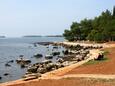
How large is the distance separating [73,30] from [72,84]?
12751cm

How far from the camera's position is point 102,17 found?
136 meters

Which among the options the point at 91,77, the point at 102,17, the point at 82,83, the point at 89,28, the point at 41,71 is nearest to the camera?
the point at 82,83

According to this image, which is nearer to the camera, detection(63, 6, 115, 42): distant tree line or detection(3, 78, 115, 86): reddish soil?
detection(3, 78, 115, 86): reddish soil

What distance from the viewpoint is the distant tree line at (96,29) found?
123000 millimetres

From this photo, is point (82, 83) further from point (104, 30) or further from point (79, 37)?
point (79, 37)

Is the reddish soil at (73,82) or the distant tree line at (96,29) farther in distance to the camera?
the distant tree line at (96,29)

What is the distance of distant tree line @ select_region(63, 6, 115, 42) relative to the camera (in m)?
123

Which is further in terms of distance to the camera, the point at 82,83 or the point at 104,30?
the point at 104,30

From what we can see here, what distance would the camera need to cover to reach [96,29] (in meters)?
139

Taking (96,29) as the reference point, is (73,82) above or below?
below

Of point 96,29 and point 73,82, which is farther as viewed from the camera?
point 96,29

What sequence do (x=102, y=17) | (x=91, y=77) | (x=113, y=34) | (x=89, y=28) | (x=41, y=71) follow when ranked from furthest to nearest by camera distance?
(x=89, y=28) < (x=102, y=17) < (x=113, y=34) < (x=41, y=71) < (x=91, y=77)

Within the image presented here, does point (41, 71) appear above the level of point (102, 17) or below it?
below

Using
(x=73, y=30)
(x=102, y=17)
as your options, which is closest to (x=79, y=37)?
(x=73, y=30)
